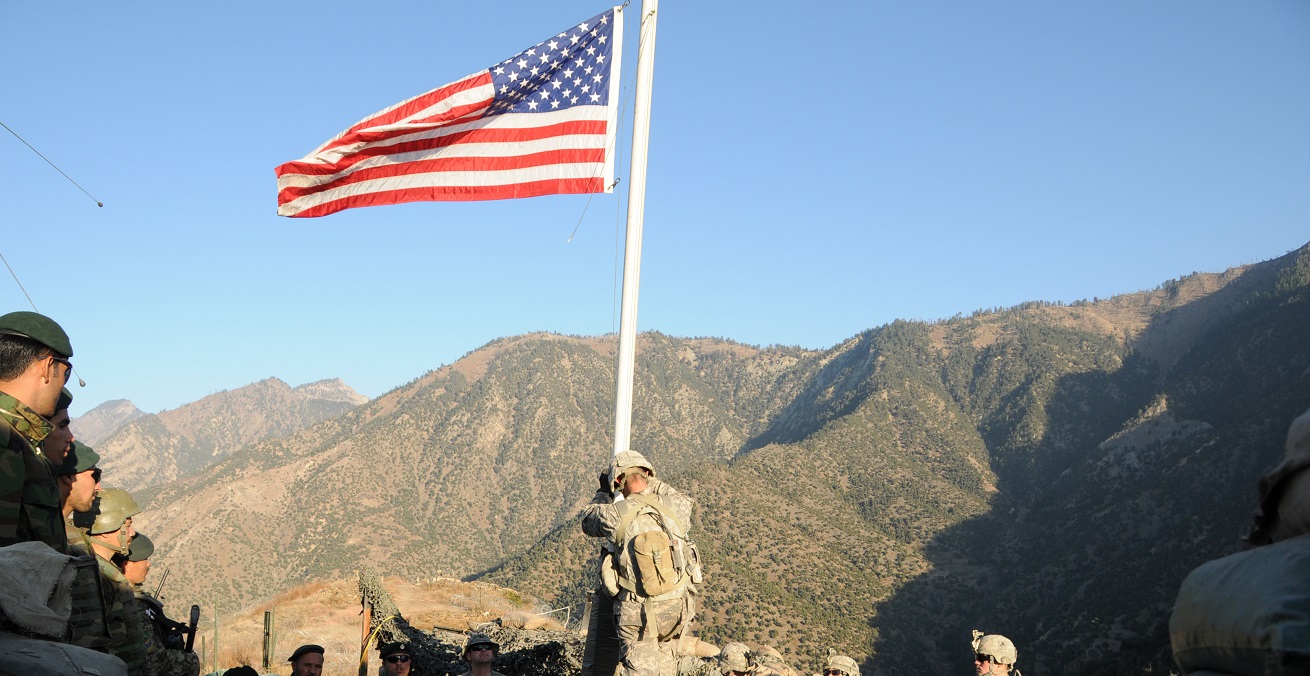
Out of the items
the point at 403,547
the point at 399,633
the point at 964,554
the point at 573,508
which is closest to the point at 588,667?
the point at 399,633

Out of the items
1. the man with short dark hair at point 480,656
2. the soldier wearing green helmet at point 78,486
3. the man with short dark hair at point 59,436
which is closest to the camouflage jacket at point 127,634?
the soldier wearing green helmet at point 78,486

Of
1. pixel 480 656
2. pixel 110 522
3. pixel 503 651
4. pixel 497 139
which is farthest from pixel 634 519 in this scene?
pixel 503 651

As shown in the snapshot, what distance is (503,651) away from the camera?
10.7 m

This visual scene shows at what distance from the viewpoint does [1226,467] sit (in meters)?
59.4

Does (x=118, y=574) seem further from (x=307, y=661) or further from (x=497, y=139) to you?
(x=497, y=139)

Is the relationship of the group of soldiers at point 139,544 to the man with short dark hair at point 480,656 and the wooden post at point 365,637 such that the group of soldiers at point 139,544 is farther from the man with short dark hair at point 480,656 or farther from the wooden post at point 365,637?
the wooden post at point 365,637

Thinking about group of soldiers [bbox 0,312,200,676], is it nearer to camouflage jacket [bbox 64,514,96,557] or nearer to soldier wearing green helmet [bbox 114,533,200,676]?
camouflage jacket [bbox 64,514,96,557]

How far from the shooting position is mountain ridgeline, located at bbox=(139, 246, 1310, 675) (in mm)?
54188

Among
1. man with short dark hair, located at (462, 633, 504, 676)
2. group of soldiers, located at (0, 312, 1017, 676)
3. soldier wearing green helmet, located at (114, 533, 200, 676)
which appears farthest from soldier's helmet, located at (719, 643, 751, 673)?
soldier wearing green helmet, located at (114, 533, 200, 676)

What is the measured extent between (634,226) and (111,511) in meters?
4.67

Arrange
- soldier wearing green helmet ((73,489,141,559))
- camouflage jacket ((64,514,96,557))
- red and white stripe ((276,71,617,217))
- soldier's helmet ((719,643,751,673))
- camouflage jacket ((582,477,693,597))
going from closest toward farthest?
camouflage jacket ((64,514,96,557)) < soldier wearing green helmet ((73,489,141,559)) < camouflage jacket ((582,477,693,597)) < soldier's helmet ((719,643,751,673)) < red and white stripe ((276,71,617,217))

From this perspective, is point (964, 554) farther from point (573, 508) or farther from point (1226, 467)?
point (573, 508)

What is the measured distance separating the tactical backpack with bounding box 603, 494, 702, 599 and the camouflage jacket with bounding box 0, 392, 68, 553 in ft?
11.1

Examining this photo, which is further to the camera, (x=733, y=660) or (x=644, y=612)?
(x=733, y=660)
